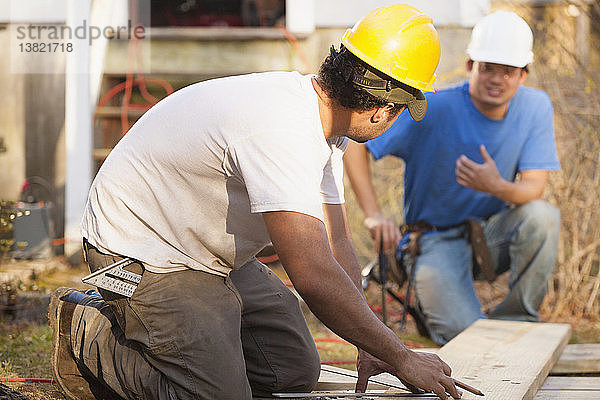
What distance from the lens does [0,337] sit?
3566 mm

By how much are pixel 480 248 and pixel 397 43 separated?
6.88 feet

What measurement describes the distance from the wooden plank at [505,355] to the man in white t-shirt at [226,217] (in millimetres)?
416

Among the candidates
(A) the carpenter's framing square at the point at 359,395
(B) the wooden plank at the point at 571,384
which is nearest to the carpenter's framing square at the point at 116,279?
(A) the carpenter's framing square at the point at 359,395

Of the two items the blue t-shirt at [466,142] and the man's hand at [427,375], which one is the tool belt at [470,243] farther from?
the man's hand at [427,375]

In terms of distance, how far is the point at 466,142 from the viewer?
4195 millimetres

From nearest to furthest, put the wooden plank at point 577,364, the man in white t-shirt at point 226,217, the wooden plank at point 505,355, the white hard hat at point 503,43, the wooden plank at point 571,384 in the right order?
the man in white t-shirt at point 226,217
the wooden plank at point 505,355
the wooden plank at point 571,384
the wooden plank at point 577,364
the white hard hat at point 503,43

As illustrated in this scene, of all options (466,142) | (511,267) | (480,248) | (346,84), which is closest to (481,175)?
(466,142)

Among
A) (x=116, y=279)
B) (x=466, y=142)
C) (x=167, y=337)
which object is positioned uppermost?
(x=466, y=142)

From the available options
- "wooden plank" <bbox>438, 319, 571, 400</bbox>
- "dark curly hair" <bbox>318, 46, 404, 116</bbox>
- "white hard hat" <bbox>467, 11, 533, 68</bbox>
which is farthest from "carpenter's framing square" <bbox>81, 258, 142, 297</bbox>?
"white hard hat" <bbox>467, 11, 533, 68</bbox>

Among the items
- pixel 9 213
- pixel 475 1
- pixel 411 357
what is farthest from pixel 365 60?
pixel 475 1

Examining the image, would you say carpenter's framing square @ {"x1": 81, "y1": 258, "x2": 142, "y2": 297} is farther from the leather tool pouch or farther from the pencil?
the leather tool pouch

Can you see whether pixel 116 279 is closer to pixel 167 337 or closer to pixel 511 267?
pixel 167 337

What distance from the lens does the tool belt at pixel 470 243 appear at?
4.16m

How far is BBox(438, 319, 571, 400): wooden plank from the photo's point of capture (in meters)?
2.68
